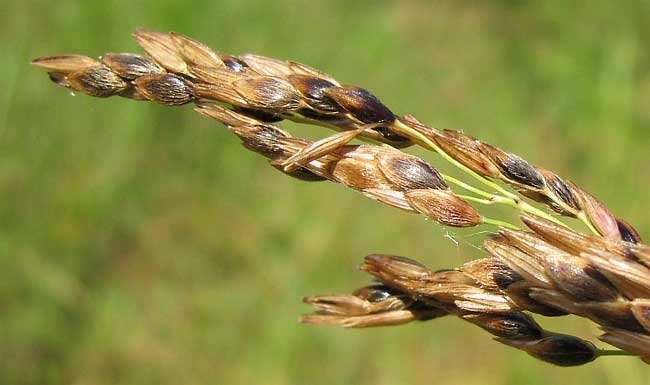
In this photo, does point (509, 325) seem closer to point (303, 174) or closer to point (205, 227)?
point (303, 174)

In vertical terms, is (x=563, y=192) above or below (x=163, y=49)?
below

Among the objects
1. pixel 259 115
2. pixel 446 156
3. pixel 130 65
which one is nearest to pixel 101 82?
pixel 130 65

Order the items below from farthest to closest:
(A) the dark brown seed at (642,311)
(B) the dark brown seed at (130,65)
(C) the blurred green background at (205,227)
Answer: (C) the blurred green background at (205,227), (B) the dark brown seed at (130,65), (A) the dark brown seed at (642,311)

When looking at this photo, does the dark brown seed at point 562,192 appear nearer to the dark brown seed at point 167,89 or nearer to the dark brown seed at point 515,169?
the dark brown seed at point 515,169

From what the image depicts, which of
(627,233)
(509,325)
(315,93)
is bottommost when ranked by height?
(509,325)

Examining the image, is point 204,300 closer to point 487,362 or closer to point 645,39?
point 487,362

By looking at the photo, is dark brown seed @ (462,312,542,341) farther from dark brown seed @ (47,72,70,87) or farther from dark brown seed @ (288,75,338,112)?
dark brown seed @ (47,72,70,87)

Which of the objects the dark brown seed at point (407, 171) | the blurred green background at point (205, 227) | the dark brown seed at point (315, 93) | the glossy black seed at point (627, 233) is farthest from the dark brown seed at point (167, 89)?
the blurred green background at point (205, 227)
